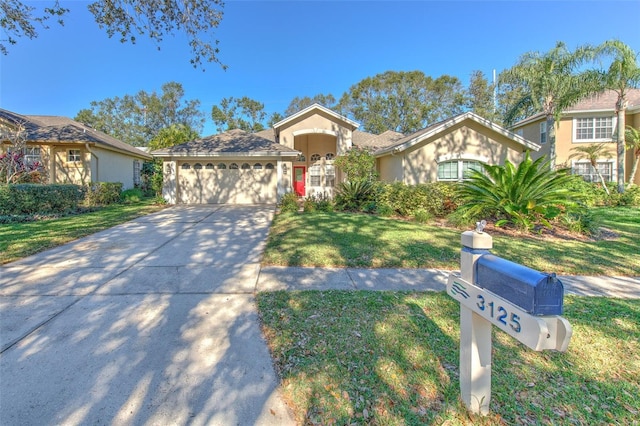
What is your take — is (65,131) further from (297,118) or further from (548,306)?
(548,306)

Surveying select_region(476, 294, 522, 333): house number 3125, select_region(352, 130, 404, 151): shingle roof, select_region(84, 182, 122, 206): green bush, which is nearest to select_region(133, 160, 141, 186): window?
select_region(84, 182, 122, 206): green bush

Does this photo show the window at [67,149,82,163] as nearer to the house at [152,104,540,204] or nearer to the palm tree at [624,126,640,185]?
the house at [152,104,540,204]

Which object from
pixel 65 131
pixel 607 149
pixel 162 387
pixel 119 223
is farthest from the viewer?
pixel 607 149

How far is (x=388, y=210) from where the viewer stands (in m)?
11.6

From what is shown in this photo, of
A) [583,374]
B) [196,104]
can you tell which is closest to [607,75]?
[583,374]

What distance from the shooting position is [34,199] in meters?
11.6

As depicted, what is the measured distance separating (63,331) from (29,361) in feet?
1.80

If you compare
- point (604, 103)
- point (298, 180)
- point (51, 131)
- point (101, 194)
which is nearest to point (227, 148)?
point (298, 180)

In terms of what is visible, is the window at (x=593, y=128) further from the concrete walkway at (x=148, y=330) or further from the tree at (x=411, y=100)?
the tree at (x=411, y=100)

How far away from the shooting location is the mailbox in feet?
5.15

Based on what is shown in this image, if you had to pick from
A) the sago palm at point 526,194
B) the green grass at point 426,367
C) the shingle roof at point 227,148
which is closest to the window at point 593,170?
the sago palm at point 526,194

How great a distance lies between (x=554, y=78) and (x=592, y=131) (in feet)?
20.6

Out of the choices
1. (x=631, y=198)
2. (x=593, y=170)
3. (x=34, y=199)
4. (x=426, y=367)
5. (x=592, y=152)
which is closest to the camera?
(x=426, y=367)

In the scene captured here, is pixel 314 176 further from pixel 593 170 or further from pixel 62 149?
pixel 593 170
